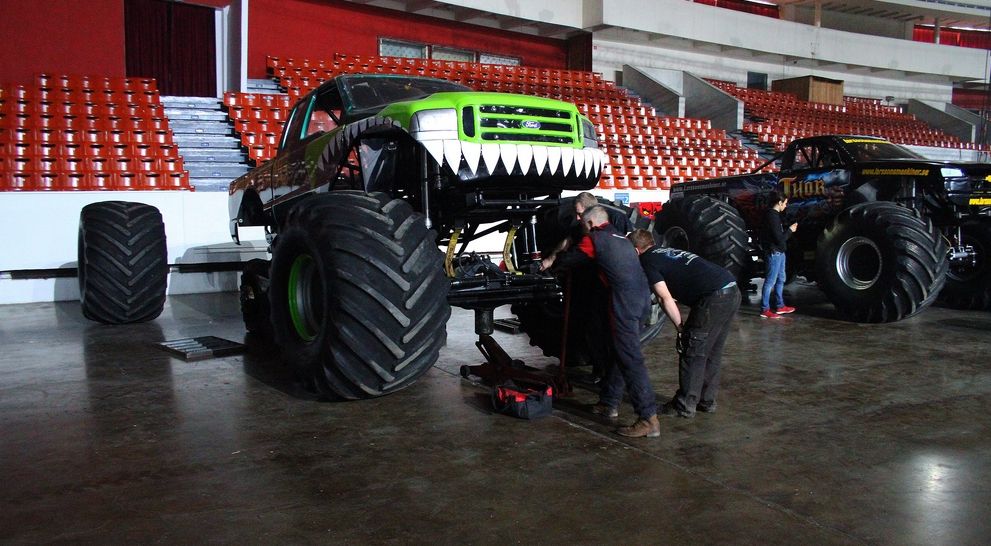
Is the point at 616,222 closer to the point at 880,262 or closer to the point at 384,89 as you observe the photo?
the point at 384,89

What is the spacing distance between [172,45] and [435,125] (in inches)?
520

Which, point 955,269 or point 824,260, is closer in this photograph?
point 824,260

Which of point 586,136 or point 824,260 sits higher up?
point 586,136

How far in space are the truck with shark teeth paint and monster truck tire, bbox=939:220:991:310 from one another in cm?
556

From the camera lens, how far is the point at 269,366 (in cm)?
544

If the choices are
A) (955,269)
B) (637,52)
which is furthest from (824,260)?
(637,52)

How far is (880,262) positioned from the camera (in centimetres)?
719

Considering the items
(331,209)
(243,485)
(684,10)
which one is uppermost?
(684,10)

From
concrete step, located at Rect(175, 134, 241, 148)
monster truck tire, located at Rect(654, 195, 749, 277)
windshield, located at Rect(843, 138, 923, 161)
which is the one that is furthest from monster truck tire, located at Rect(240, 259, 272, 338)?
concrete step, located at Rect(175, 134, 241, 148)

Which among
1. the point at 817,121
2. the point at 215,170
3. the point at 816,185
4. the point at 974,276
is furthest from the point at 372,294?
the point at 817,121

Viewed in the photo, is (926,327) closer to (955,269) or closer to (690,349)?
(955,269)

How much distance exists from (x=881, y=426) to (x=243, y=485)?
3.20 metres

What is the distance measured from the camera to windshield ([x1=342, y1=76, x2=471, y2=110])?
5.39 meters

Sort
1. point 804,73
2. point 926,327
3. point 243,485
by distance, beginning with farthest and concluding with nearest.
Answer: point 804,73 → point 926,327 → point 243,485
